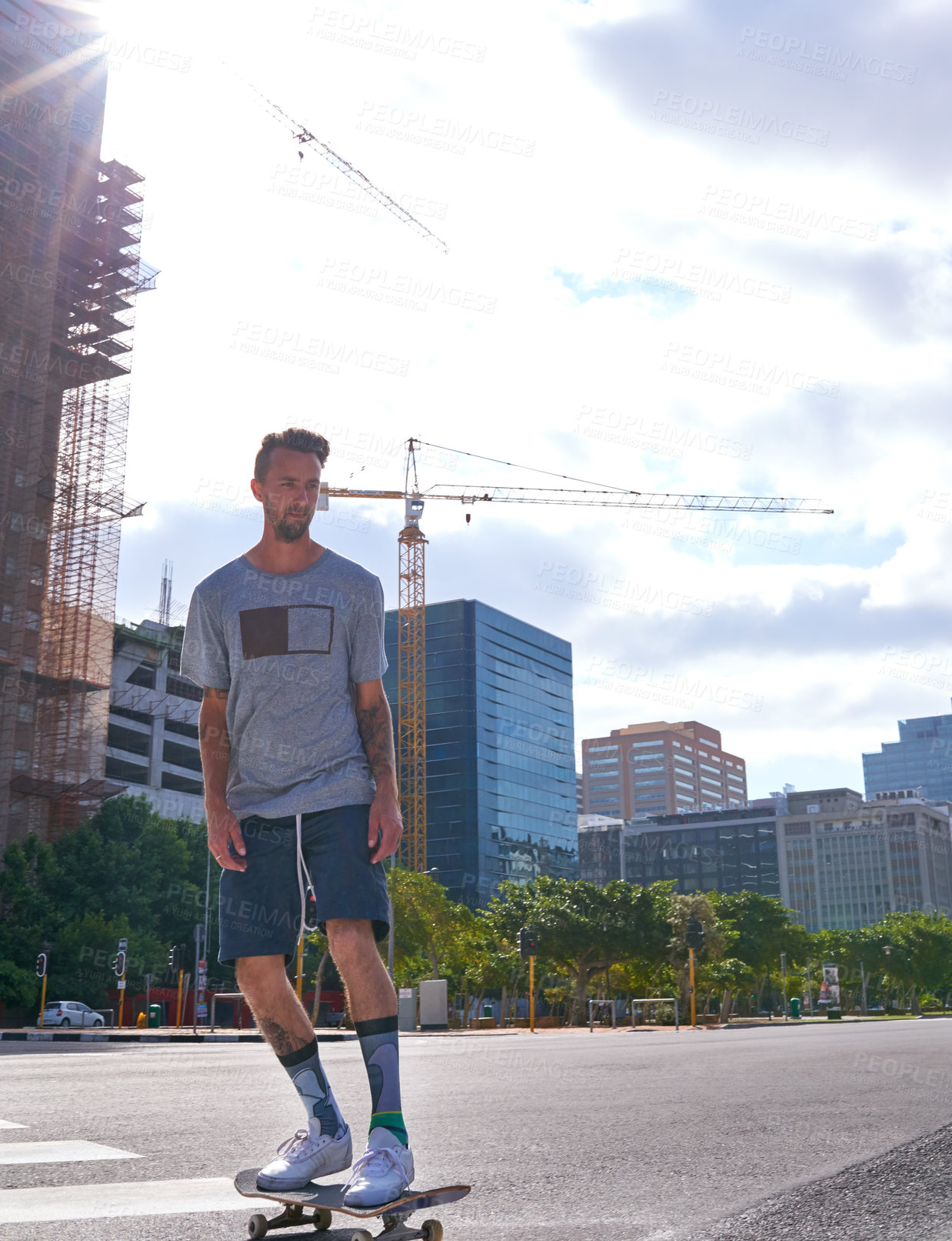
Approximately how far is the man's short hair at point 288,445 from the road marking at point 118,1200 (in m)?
2.04

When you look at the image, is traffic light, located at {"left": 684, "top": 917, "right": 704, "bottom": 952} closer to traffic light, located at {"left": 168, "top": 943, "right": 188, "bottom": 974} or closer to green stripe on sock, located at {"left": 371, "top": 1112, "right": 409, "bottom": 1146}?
traffic light, located at {"left": 168, "top": 943, "right": 188, "bottom": 974}

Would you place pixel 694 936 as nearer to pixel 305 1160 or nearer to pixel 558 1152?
pixel 558 1152

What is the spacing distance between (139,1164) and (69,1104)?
9.50ft

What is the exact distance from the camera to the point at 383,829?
3.27 m

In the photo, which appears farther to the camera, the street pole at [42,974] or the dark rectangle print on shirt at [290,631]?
the street pole at [42,974]

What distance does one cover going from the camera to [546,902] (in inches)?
1922

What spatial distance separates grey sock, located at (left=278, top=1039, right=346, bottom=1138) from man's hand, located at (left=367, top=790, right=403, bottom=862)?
570 millimetres

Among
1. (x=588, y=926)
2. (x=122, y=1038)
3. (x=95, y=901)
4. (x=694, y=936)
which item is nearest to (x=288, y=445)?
(x=122, y=1038)

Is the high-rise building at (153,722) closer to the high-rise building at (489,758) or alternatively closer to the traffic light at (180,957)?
the traffic light at (180,957)

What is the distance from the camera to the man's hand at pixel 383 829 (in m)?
3.26

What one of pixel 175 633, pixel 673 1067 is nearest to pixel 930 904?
pixel 175 633

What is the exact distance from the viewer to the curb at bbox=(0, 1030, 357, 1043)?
2575 cm

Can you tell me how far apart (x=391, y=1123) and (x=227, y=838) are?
34.4 inches

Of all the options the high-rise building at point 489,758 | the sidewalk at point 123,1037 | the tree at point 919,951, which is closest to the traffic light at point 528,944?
the sidewalk at point 123,1037
